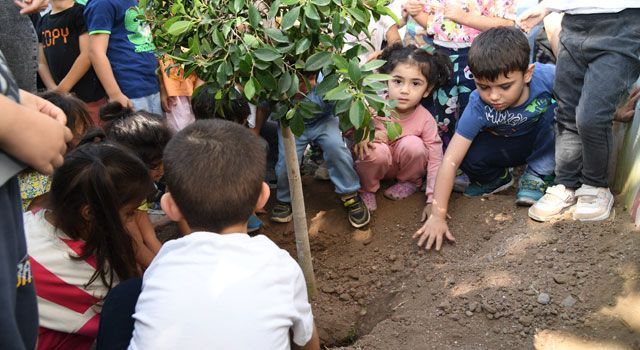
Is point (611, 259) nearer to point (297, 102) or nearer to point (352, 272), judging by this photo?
point (352, 272)

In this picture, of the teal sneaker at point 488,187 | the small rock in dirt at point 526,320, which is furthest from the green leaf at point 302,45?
the teal sneaker at point 488,187

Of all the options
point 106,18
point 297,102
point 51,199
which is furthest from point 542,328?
point 106,18

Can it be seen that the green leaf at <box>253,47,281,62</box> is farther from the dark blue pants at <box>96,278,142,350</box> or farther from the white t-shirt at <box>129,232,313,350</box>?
the dark blue pants at <box>96,278,142,350</box>

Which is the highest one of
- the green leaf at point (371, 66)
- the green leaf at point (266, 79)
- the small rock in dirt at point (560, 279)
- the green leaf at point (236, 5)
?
the green leaf at point (236, 5)

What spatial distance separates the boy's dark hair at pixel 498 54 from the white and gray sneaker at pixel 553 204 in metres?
0.65

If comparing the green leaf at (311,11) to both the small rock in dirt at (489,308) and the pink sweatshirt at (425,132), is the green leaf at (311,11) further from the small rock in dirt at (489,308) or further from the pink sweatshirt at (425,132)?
the pink sweatshirt at (425,132)

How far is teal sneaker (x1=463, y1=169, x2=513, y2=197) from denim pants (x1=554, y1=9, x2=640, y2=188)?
588 mm

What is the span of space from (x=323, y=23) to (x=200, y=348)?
3.78 feet

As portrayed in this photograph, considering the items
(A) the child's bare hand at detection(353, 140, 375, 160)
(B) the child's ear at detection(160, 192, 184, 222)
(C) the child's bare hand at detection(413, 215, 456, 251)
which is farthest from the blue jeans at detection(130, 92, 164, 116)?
(B) the child's ear at detection(160, 192, 184, 222)

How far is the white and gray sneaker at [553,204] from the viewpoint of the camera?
9.97 feet

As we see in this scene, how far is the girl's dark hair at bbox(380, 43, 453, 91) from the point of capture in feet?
11.6

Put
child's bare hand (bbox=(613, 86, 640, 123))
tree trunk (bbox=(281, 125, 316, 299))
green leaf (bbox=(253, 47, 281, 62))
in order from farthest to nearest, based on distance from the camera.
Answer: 1. child's bare hand (bbox=(613, 86, 640, 123))
2. tree trunk (bbox=(281, 125, 316, 299))
3. green leaf (bbox=(253, 47, 281, 62))

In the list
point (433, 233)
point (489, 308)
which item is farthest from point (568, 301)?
point (433, 233)

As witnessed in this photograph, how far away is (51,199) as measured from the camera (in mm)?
2234
